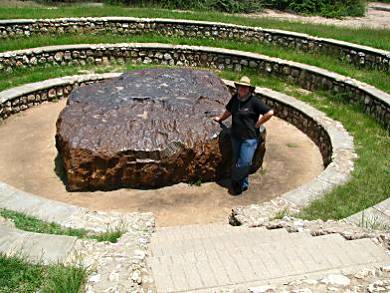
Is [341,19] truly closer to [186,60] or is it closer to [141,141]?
[186,60]

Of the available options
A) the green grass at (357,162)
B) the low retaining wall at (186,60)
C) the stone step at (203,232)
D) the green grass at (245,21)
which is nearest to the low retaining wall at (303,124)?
the green grass at (357,162)

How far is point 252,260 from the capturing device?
3254mm

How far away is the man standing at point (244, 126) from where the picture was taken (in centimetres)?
635

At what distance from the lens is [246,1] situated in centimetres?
2025

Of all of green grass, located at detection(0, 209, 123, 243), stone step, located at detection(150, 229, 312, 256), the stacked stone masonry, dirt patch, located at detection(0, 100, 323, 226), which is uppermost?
stone step, located at detection(150, 229, 312, 256)

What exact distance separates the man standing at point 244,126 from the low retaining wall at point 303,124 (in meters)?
0.94

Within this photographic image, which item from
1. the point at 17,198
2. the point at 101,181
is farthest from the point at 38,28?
the point at 17,198

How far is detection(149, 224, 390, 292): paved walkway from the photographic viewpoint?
2.98m

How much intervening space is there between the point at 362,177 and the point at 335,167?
1.33 feet

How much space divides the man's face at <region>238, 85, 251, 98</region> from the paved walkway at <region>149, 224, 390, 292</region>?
2791 mm

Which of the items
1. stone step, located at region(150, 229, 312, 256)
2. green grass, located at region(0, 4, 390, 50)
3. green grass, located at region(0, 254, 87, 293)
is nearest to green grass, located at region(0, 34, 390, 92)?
green grass, located at region(0, 4, 390, 50)

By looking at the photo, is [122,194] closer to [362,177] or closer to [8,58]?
[362,177]

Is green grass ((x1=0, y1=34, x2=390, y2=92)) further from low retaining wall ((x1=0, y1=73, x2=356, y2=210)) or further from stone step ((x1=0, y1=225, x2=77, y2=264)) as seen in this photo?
stone step ((x1=0, y1=225, x2=77, y2=264))

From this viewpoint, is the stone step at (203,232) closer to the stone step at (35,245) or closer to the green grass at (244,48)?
the stone step at (35,245)
